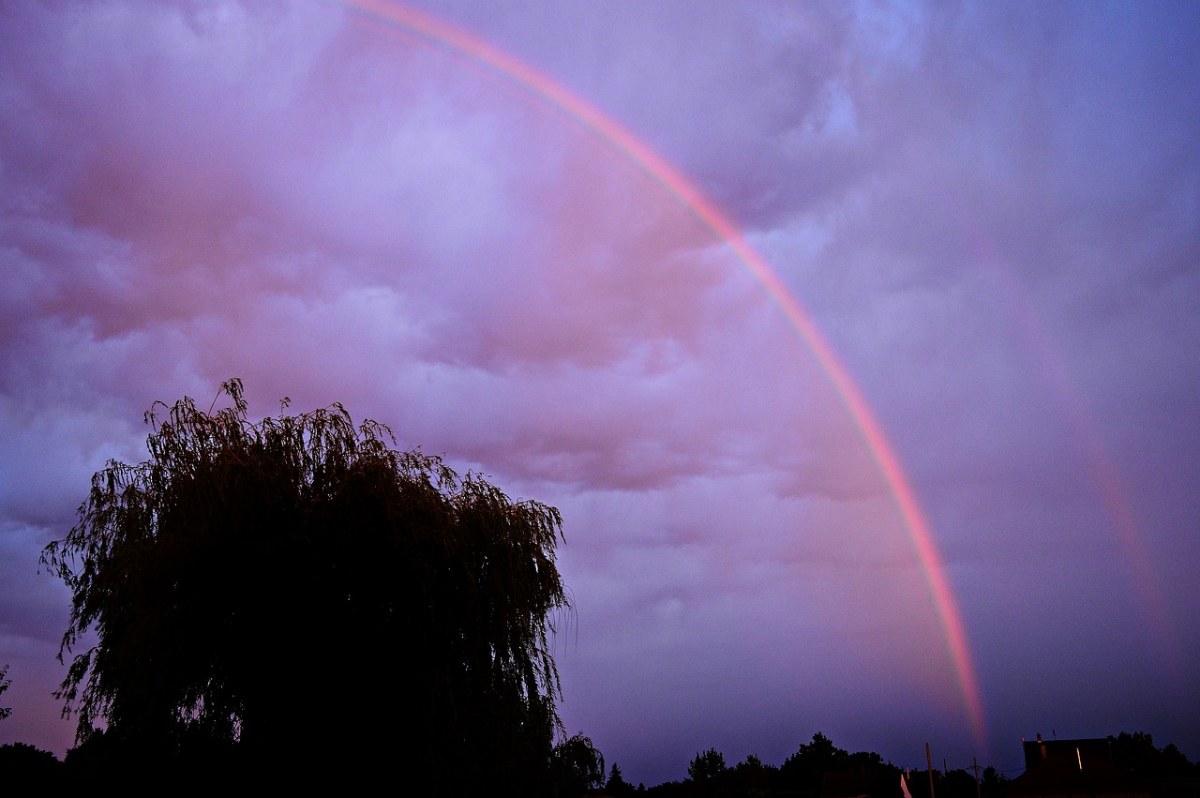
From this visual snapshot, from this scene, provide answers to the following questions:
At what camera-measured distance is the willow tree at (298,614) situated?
43.8 feet

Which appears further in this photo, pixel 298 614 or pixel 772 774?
pixel 772 774

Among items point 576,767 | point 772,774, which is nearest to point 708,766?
point 772,774

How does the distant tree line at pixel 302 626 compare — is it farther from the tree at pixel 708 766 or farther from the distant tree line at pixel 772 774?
the tree at pixel 708 766

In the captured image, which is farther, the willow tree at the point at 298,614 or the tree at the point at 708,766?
the tree at the point at 708,766

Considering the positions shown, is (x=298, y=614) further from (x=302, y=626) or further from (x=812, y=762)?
(x=812, y=762)

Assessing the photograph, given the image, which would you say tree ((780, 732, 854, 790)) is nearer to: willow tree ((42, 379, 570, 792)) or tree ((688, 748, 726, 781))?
tree ((688, 748, 726, 781))

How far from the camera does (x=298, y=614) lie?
13.6 meters

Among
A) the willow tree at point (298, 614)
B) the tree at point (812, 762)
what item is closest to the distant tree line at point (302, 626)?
the willow tree at point (298, 614)

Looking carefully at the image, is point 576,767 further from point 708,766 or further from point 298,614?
point 708,766

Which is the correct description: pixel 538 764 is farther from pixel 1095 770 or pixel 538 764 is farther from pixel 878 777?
pixel 878 777

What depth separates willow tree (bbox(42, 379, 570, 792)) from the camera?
13344 mm

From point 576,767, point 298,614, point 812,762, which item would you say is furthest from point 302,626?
point 812,762

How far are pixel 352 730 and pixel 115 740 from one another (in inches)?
139


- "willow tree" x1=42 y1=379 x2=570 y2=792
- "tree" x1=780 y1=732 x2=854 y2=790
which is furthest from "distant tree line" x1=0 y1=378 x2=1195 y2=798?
"tree" x1=780 y1=732 x2=854 y2=790
